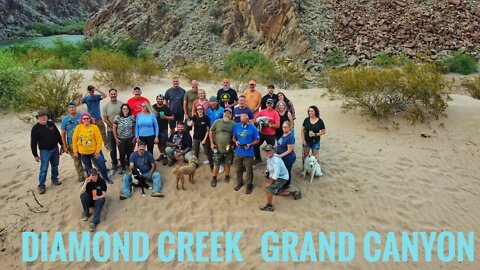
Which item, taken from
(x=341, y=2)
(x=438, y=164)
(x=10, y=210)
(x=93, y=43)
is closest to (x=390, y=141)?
(x=438, y=164)

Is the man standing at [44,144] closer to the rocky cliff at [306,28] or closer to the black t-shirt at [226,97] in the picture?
the black t-shirt at [226,97]

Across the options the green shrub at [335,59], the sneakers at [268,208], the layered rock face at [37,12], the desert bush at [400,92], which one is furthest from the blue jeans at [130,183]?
the layered rock face at [37,12]

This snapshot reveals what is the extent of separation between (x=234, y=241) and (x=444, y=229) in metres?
3.73

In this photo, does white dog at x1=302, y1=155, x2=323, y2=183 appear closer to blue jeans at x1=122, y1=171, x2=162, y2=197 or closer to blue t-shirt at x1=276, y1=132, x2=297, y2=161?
blue t-shirt at x1=276, y1=132, x2=297, y2=161

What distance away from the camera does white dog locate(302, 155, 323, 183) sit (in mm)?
7371

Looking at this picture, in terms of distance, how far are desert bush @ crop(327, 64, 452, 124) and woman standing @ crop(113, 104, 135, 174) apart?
6.99 meters

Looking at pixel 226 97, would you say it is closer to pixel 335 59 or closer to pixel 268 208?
pixel 268 208

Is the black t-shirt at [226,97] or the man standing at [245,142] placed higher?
the black t-shirt at [226,97]

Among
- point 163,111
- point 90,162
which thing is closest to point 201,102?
point 163,111

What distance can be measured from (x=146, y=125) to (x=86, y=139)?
1123 millimetres

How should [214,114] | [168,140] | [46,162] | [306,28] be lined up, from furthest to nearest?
[306,28]
[168,140]
[214,114]
[46,162]

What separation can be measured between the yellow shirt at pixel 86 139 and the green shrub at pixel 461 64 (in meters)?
18.2

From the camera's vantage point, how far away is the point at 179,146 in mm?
7781

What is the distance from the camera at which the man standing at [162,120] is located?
304 inches
